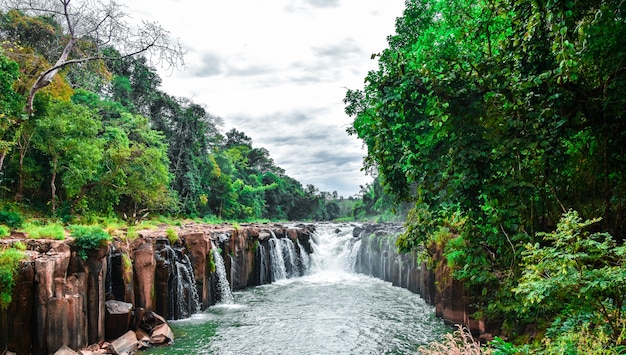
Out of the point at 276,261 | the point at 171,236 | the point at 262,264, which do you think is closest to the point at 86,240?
the point at 171,236

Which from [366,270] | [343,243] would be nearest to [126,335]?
[366,270]

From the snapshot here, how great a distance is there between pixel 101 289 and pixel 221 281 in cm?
788

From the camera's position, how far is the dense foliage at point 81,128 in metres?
12.6

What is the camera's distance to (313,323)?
1368 cm

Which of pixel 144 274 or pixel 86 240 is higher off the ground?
pixel 86 240

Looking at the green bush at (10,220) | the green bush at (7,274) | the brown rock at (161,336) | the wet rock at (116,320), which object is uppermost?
the green bush at (10,220)

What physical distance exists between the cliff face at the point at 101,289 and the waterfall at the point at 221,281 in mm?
254

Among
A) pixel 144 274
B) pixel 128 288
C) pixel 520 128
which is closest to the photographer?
pixel 520 128

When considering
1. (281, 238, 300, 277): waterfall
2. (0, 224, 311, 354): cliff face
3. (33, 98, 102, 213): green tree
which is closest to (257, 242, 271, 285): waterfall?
(281, 238, 300, 277): waterfall

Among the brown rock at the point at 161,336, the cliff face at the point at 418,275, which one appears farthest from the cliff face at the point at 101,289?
the cliff face at the point at 418,275

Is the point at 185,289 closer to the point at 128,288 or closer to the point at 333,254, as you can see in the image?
the point at 128,288

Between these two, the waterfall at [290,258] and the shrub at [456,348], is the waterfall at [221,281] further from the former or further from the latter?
the shrub at [456,348]

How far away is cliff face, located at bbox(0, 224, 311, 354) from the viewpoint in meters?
8.68

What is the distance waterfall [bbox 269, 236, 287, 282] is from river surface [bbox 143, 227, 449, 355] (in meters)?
2.72
